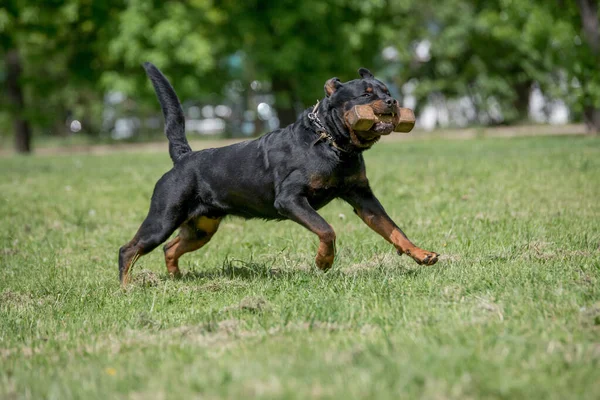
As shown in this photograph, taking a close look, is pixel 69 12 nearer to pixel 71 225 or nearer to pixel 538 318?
pixel 71 225

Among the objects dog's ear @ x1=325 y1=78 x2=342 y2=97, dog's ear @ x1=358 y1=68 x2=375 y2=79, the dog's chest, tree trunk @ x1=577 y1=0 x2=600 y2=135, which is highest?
tree trunk @ x1=577 y1=0 x2=600 y2=135

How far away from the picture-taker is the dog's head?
217 inches

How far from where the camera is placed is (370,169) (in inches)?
537

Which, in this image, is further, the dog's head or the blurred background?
the blurred background

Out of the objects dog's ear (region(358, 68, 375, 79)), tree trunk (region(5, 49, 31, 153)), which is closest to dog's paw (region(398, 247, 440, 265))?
dog's ear (region(358, 68, 375, 79))

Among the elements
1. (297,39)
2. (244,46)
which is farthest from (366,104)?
(244,46)

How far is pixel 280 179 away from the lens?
5855 millimetres

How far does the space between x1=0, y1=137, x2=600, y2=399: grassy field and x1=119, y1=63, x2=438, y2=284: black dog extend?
33cm

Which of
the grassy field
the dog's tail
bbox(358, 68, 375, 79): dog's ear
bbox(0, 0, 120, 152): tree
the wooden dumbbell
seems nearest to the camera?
the grassy field

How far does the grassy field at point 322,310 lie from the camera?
3.15 meters

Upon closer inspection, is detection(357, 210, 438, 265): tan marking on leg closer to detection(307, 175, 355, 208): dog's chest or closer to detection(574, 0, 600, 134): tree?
detection(307, 175, 355, 208): dog's chest

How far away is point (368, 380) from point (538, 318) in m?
1.36

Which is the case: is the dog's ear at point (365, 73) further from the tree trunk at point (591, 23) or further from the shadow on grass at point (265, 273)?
the tree trunk at point (591, 23)

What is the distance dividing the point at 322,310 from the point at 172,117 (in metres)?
2.89
